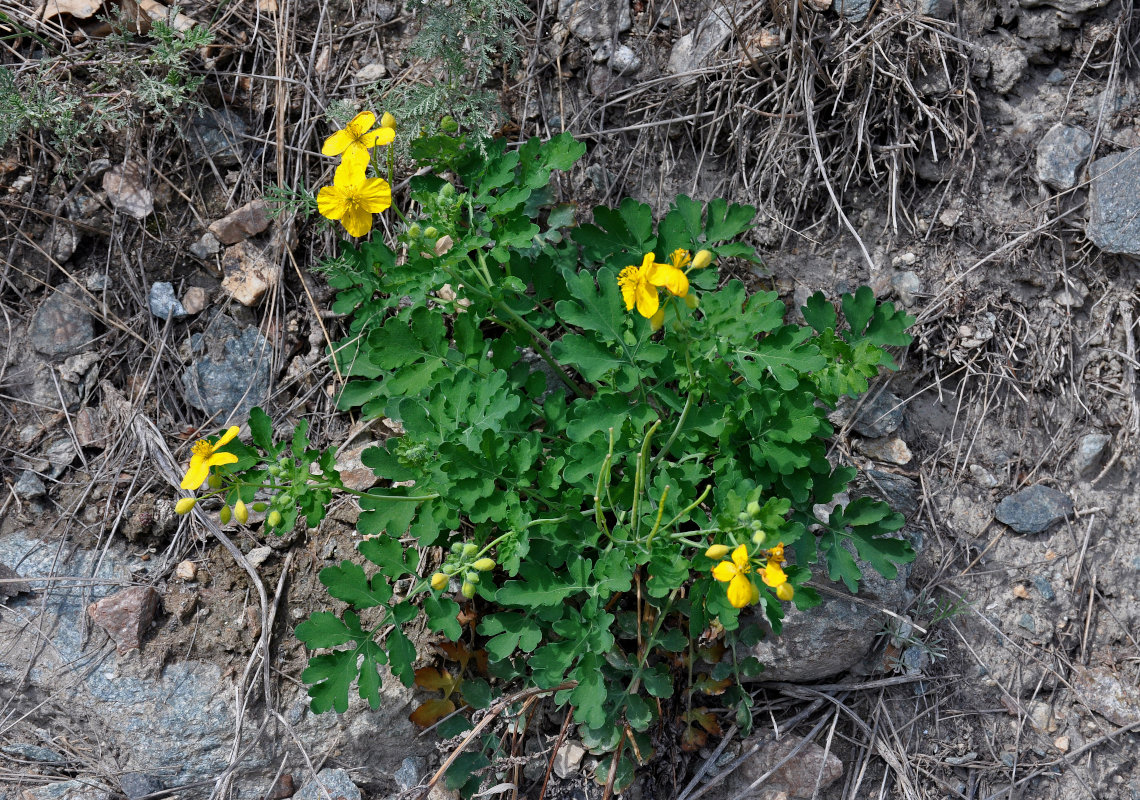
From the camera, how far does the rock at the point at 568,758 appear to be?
3305mm

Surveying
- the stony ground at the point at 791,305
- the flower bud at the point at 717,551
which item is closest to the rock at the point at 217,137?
the stony ground at the point at 791,305

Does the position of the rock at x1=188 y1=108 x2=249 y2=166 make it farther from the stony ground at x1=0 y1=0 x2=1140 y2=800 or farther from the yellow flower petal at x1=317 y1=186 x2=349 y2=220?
the yellow flower petal at x1=317 y1=186 x2=349 y2=220

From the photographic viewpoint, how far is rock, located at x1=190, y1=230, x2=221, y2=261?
383cm

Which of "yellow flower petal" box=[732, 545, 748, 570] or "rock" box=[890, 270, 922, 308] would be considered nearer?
"yellow flower petal" box=[732, 545, 748, 570]

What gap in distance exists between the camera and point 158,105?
3.63m

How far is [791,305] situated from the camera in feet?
12.3

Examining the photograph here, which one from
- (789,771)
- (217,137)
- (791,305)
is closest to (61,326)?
(217,137)

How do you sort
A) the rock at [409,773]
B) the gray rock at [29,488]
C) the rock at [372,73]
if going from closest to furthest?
1. the rock at [409,773]
2. the gray rock at [29,488]
3. the rock at [372,73]

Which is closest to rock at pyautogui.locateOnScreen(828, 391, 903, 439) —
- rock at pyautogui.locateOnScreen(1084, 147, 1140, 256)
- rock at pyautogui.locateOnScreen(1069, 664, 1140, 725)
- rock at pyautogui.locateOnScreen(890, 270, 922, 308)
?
rock at pyautogui.locateOnScreen(890, 270, 922, 308)

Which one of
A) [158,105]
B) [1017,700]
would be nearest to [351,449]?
[158,105]

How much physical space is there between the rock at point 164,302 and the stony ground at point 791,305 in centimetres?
1

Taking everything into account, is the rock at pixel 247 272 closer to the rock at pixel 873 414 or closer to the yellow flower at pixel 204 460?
the yellow flower at pixel 204 460

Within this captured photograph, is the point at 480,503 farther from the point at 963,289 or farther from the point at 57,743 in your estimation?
the point at 963,289

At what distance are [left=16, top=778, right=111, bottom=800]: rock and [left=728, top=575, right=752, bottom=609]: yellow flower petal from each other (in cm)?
259
